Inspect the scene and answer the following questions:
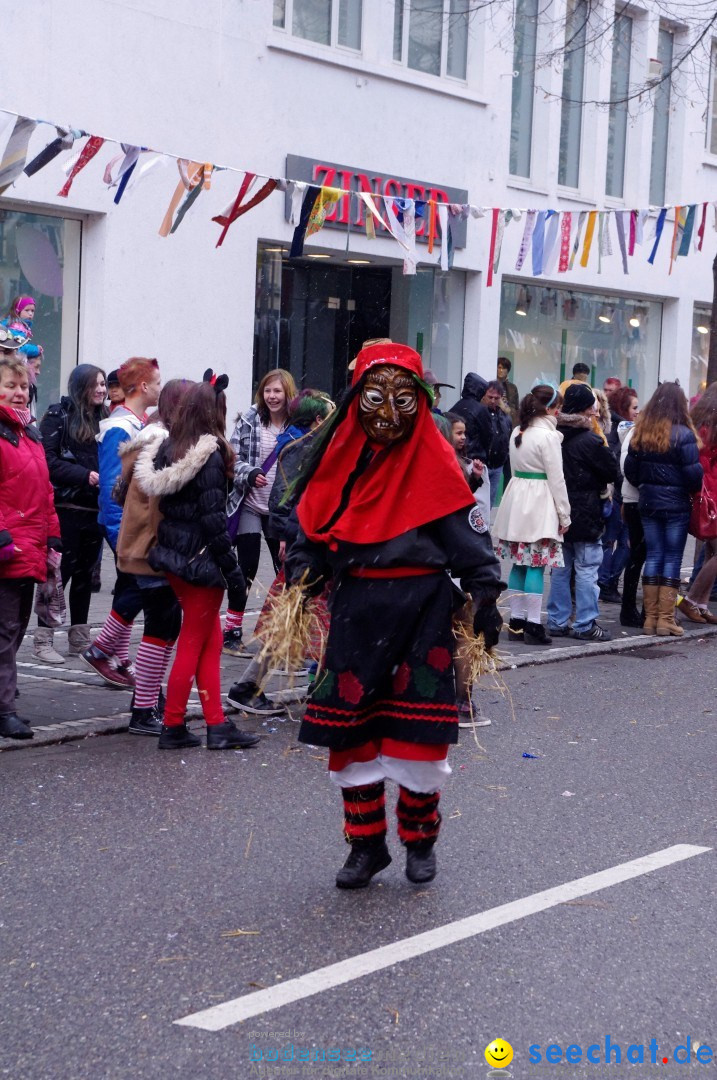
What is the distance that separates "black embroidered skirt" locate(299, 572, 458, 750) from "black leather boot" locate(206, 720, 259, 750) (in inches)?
86.3

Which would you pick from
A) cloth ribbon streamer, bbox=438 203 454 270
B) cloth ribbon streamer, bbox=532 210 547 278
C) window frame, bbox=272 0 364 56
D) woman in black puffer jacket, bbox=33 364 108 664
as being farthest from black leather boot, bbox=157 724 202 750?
window frame, bbox=272 0 364 56

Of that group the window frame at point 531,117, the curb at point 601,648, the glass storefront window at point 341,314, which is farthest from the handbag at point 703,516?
the window frame at point 531,117

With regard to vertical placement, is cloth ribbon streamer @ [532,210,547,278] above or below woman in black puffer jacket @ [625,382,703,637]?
above

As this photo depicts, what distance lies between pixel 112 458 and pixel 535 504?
3.63 meters

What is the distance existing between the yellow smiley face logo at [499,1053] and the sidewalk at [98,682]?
287 cm

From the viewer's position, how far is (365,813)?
5129mm

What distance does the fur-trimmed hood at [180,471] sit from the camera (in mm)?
7020

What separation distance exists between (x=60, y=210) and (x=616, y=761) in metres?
Result: 9.14

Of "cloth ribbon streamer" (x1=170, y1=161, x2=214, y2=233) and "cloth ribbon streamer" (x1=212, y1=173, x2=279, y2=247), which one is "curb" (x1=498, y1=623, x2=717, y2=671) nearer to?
"cloth ribbon streamer" (x1=212, y1=173, x2=279, y2=247)

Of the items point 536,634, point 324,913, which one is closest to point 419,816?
point 324,913

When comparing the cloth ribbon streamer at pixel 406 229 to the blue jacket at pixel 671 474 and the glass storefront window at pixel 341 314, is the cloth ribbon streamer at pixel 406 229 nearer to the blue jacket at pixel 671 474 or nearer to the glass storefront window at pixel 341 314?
the glass storefront window at pixel 341 314

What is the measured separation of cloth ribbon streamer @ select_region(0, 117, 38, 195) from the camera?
9.50 metres

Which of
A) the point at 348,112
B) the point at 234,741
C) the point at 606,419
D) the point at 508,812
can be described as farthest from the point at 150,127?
the point at 508,812

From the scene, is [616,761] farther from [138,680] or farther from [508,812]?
[138,680]
